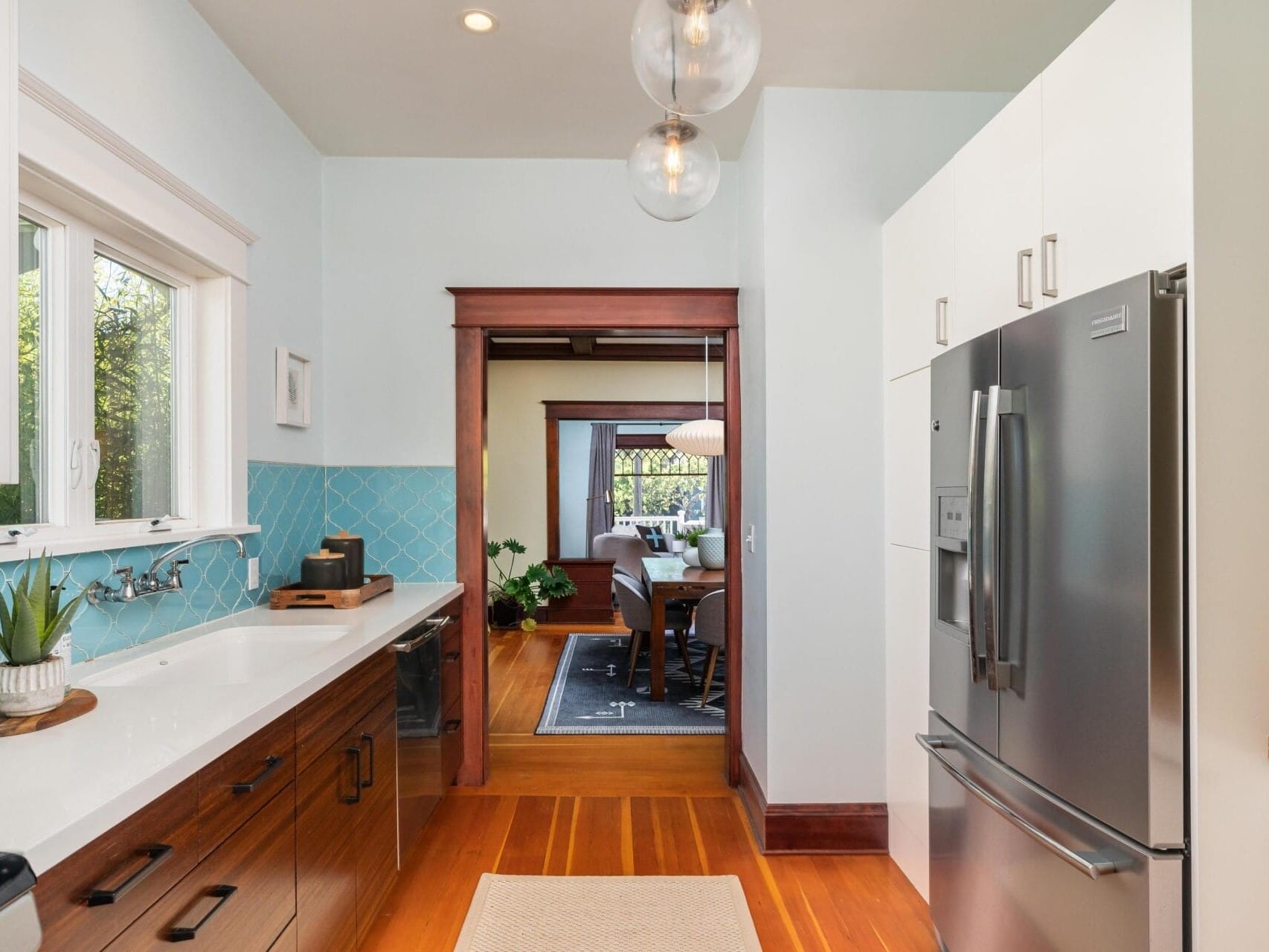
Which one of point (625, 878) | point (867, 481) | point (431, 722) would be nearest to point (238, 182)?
point (431, 722)

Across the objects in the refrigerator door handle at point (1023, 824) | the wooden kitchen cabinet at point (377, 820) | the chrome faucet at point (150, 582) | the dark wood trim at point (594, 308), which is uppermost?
the dark wood trim at point (594, 308)

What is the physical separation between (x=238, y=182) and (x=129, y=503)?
3.73 ft

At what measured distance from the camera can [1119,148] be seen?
5.02 feet

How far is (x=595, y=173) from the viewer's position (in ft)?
11.4

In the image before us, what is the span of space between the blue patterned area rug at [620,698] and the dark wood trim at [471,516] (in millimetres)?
867

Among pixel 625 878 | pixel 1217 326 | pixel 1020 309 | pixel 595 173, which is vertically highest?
pixel 595 173

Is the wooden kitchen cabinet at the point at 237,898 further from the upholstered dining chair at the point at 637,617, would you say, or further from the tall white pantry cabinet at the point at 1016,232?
the upholstered dining chair at the point at 637,617

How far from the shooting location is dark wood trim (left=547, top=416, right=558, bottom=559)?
25.6 ft

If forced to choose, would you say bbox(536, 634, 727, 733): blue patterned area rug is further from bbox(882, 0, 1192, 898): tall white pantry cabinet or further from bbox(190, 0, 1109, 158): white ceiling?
bbox(190, 0, 1109, 158): white ceiling

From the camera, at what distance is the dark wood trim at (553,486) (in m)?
7.81

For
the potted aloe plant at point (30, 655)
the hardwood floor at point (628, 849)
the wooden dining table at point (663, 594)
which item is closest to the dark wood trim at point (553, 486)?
the wooden dining table at point (663, 594)

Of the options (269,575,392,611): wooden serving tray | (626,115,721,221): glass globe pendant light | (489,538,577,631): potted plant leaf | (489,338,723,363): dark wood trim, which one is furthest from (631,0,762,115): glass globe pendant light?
(489,538,577,631): potted plant leaf

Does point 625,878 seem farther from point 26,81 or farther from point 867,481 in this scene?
point 26,81

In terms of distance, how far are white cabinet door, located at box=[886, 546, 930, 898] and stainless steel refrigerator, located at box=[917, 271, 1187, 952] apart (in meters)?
0.32
